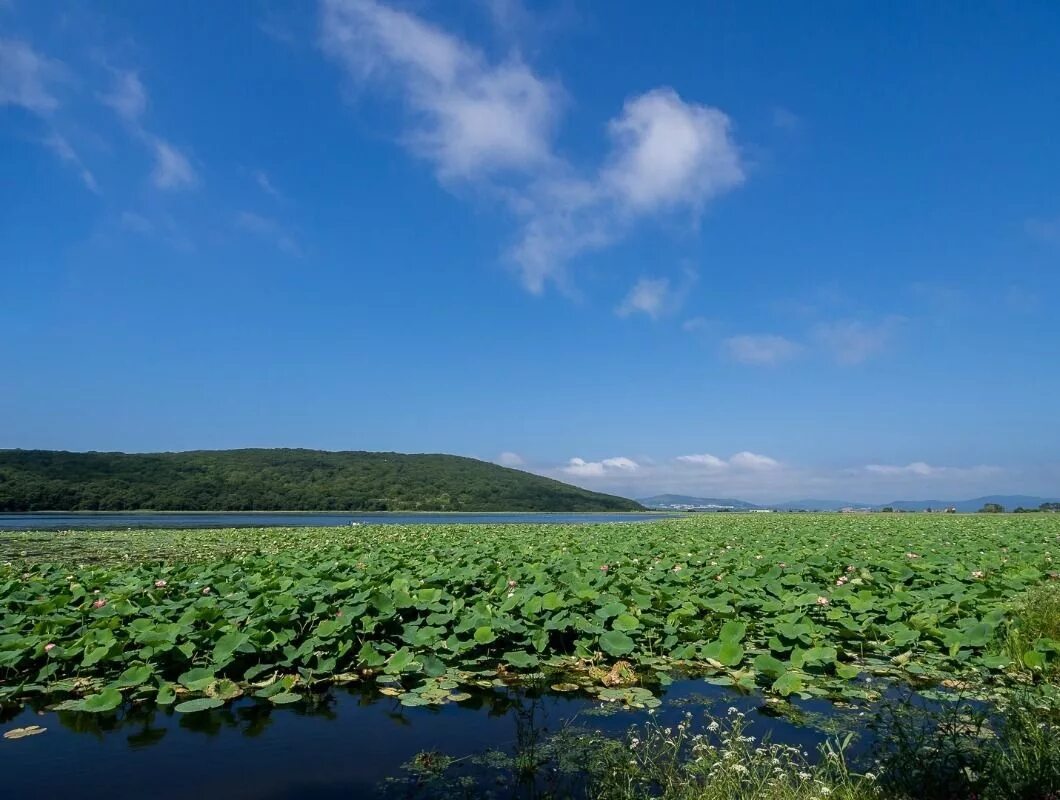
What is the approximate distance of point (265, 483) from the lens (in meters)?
89.3

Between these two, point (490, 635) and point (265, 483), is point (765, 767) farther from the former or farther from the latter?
point (265, 483)

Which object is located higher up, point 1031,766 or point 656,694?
point 1031,766

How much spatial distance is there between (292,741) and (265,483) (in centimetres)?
9389

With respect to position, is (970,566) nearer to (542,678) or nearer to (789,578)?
(789,578)

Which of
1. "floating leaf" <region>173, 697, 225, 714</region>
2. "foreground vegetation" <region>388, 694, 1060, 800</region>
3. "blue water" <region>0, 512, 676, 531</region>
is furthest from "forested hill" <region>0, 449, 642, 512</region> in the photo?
"foreground vegetation" <region>388, 694, 1060, 800</region>

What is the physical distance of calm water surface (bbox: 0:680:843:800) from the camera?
308cm

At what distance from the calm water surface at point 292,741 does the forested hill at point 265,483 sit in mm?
76215

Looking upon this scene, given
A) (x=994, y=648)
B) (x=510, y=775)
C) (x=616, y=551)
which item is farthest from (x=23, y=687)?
(x=616, y=551)

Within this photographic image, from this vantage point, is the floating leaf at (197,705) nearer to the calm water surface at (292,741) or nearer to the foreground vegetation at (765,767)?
the calm water surface at (292,741)

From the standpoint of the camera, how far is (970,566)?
9109 millimetres

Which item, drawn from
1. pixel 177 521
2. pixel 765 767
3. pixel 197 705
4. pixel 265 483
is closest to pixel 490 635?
pixel 197 705

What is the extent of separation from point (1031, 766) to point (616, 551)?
9396mm

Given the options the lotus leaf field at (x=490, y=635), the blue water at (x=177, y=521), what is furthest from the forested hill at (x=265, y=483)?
the lotus leaf field at (x=490, y=635)

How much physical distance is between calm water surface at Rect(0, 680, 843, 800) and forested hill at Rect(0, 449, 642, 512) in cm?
7621
